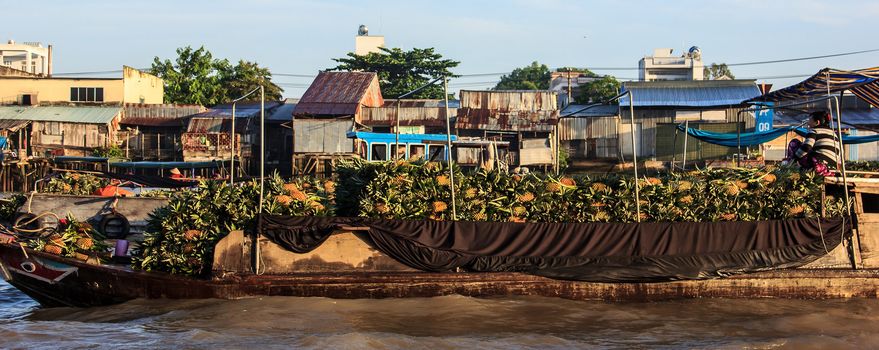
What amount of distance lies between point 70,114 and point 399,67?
16.4 metres

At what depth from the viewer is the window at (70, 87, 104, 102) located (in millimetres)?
36406

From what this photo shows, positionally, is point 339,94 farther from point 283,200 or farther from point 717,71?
point 717,71

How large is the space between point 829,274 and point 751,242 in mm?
1084

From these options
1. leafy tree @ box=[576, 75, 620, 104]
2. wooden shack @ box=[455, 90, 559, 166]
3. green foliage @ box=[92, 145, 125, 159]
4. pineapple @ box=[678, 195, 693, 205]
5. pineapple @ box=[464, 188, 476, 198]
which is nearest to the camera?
pineapple @ box=[464, 188, 476, 198]

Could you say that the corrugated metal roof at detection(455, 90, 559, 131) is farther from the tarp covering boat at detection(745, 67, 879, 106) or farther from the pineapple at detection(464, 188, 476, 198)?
the pineapple at detection(464, 188, 476, 198)

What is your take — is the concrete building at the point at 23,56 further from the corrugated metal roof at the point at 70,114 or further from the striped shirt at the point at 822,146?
the striped shirt at the point at 822,146

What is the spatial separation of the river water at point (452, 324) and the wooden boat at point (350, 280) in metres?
0.12

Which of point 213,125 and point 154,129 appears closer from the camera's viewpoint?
point 213,125

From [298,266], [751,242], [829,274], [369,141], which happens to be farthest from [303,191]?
[369,141]

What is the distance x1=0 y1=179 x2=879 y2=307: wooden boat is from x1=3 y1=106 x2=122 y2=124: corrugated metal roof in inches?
1058

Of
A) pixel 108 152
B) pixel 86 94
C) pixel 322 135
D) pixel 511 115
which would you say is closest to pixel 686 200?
pixel 511 115

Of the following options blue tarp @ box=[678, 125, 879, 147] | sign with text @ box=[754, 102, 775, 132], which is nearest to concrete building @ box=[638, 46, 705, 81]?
sign with text @ box=[754, 102, 775, 132]

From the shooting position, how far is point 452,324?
29.3ft

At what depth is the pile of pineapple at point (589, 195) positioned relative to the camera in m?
9.48
